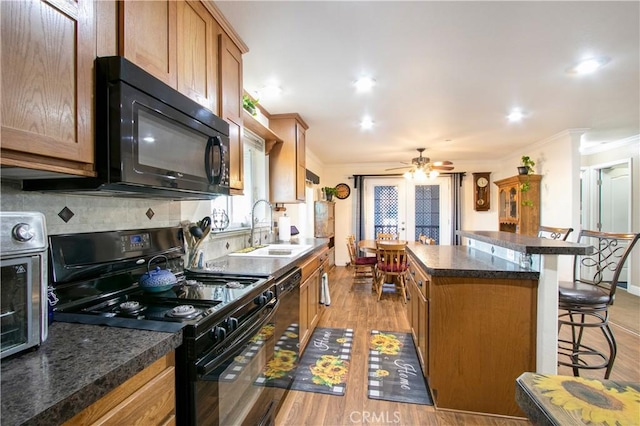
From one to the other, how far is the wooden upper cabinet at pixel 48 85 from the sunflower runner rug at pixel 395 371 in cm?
219

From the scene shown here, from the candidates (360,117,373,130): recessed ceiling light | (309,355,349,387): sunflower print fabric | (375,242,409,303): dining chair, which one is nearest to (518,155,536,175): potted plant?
(375,242,409,303): dining chair

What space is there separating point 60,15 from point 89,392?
99 cm

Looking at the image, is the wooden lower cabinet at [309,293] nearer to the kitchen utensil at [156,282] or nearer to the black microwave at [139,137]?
the kitchen utensil at [156,282]

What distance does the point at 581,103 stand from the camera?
10.0 ft

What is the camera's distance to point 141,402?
0.76 meters

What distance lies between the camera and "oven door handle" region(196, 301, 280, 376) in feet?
3.11

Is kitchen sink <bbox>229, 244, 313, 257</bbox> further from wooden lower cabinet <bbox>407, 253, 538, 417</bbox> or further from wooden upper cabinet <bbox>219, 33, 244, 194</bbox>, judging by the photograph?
wooden lower cabinet <bbox>407, 253, 538, 417</bbox>

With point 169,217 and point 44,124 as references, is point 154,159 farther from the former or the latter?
point 169,217

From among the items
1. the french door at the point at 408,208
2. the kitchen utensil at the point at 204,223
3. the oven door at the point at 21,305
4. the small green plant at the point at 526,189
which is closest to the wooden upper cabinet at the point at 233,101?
the kitchen utensil at the point at 204,223

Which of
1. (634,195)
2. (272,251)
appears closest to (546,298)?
(272,251)

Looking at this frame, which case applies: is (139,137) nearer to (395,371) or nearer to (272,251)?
(272,251)

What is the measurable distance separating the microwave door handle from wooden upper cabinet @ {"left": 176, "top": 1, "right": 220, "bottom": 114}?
0.78ft

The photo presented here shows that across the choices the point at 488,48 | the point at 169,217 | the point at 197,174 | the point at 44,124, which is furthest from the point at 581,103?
the point at 44,124

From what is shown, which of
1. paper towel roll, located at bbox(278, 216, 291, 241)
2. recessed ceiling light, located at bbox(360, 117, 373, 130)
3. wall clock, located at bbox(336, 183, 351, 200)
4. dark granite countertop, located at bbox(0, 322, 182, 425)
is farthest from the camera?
wall clock, located at bbox(336, 183, 351, 200)
